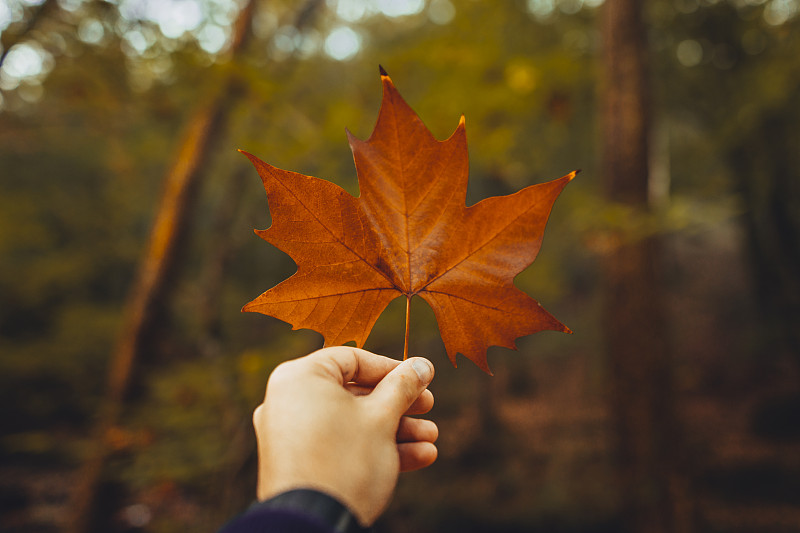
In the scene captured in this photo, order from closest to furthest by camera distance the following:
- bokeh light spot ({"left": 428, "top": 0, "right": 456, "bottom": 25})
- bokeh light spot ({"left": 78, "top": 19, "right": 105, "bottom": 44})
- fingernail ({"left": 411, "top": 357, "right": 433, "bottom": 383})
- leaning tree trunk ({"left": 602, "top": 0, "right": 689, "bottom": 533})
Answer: fingernail ({"left": 411, "top": 357, "right": 433, "bottom": 383}) < bokeh light spot ({"left": 78, "top": 19, "right": 105, "bottom": 44}) < leaning tree trunk ({"left": 602, "top": 0, "right": 689, "bottom": 533}) < bokeh light spot ({"left": 428, "top": 0, "right": 456, "bottom": 25})

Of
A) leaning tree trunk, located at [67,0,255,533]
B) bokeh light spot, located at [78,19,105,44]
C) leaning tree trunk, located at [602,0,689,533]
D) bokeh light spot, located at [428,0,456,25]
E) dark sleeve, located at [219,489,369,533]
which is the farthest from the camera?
bokeh light spot, located at [428,0,456,25]

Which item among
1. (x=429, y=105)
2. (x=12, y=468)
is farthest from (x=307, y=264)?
(x=12, y=468)

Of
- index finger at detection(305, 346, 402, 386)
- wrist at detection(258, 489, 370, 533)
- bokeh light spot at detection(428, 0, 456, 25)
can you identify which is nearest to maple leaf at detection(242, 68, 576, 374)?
index finger at detection(305, 346, 402, 386)

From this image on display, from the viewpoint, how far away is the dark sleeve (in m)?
0.63

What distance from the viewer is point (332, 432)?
744 mm

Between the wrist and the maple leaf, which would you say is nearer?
the wrist

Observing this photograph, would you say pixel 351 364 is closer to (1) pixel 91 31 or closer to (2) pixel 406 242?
(2) pixel 406 242

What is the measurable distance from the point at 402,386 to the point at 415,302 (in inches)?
157

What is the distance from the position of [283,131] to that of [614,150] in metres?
3.34

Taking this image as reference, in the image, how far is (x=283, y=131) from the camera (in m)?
4.30

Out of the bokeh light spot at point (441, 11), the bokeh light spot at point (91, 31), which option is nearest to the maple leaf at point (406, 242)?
the bokeh light spot at point (91, 31)

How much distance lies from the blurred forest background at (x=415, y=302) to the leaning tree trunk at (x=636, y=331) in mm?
24

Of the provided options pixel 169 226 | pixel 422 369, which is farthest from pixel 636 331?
pixel 169 226

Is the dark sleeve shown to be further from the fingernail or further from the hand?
the fingernail
